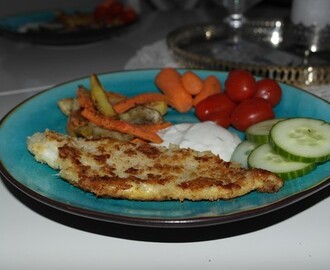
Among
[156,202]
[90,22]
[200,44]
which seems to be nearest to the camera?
[156,202]

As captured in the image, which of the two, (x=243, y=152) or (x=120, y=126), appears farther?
(x=120, y=126)

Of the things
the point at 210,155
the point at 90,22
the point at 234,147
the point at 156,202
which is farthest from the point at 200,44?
the point at 156,202

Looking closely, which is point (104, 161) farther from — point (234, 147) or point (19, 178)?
point (234, 147)

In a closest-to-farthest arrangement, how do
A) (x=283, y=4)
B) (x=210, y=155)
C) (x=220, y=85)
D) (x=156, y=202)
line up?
(x=156, y=202)
(x=210, y=155)
(x=220, y=85)
(x=283, y=4)

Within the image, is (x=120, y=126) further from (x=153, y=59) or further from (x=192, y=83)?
(x=153, y=59)

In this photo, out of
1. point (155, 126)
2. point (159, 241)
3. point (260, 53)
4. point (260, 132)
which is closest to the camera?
point (159, 241)

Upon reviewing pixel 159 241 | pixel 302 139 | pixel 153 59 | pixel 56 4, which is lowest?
pixel 56 4

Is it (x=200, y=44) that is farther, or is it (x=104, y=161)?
(x=200, y=44)

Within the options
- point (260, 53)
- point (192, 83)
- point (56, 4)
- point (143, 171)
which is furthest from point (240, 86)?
point (56, 4)
